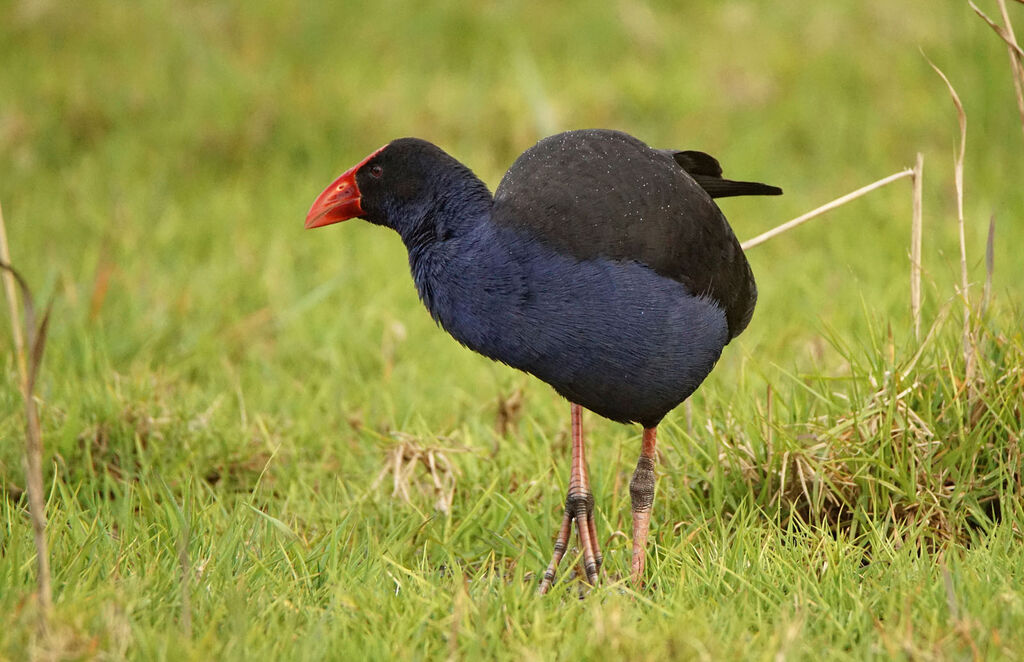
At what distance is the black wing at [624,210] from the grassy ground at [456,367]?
397mm

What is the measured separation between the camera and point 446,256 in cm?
249

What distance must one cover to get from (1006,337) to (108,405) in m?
2.26

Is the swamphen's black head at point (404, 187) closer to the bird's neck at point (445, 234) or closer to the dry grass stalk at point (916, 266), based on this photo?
the bird's neck at point (445, 234)

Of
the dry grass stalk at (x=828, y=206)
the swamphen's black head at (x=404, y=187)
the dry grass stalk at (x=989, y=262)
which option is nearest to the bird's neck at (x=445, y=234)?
the swamphen's black head at (x=404, y=187)

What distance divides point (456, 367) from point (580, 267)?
1616 millimetres

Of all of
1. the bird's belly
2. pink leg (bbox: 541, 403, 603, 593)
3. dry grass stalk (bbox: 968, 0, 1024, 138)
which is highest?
dry grass stalk (bbox: 968, 0, 1024, 138)

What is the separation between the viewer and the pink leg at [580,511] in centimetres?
272

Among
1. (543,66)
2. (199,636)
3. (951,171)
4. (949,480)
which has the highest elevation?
(543,66)

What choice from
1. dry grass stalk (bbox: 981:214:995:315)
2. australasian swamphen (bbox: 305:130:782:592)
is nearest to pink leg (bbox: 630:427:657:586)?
australasian swamphen (bbox: 305:130:782:592)

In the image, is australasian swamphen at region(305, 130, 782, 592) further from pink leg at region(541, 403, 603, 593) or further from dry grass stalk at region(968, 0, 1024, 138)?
dry grass stalk at region(968, 0, 1024, 138)

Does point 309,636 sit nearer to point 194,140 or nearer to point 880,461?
point 880,461

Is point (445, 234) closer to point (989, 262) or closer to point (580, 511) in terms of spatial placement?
point (580, 511)

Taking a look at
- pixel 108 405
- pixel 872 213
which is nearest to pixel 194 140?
pixel 108 405

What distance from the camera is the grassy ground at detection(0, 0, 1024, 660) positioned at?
2285 mm
